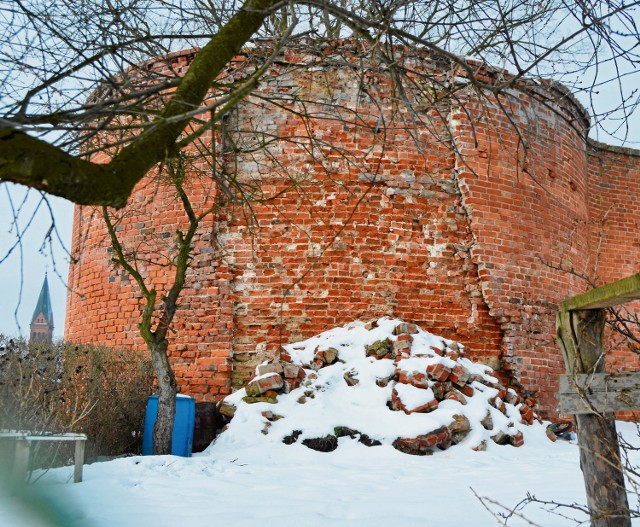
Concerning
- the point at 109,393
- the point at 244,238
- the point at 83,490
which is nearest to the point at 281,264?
the point at 244,238

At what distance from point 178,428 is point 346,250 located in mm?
2967

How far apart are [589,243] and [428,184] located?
379cm

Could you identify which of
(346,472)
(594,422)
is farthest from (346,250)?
(594,422)

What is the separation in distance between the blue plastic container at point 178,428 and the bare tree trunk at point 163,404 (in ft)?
0.29

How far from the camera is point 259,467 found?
18.7ft

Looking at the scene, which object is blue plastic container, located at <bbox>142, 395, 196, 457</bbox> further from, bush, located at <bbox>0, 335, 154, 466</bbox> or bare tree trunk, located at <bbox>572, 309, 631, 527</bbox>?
bare tree trunk, located at <bbox>572, 309, 631, 527</bbox>

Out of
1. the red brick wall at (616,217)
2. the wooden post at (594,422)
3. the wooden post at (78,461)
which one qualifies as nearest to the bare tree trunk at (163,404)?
the wooden post at (78,461)

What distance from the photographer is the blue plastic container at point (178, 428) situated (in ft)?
20.6

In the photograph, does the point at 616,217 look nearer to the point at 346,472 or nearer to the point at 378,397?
the point at 378,397

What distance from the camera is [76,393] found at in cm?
580

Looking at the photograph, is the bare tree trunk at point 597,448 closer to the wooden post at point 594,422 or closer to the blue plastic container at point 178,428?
the wooden post at point 594,422

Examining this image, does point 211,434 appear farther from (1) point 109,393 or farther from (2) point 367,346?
(2) point 367,346

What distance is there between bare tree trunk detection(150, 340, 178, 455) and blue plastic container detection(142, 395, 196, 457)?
0.09 metres

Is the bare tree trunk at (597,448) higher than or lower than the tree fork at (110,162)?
lower
